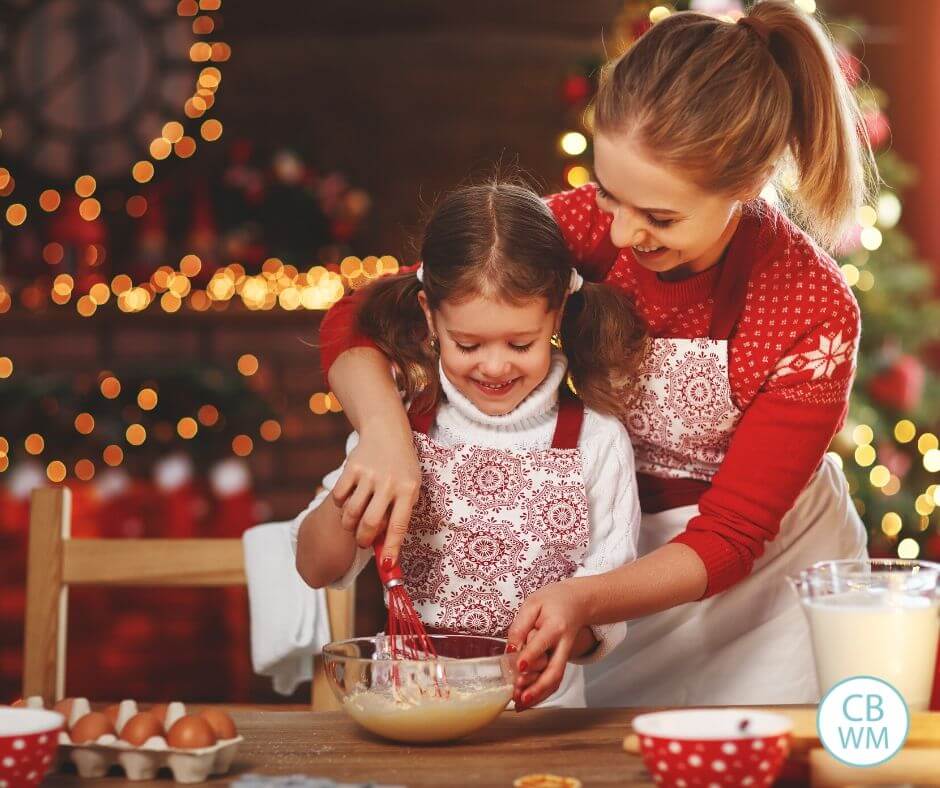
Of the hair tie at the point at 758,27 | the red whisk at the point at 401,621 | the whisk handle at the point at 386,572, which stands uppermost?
the hair tie at the point at 758,27

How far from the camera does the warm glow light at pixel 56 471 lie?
376 centimetres

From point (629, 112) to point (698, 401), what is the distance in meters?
0.38

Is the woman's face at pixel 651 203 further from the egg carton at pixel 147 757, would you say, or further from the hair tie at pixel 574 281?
the egg carton at pixel 147 757

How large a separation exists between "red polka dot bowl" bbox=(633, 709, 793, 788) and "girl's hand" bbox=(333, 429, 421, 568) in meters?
0.40

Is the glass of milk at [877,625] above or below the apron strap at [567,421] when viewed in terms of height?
below

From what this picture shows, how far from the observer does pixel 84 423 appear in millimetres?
3670

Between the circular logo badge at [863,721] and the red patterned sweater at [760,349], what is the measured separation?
35cm

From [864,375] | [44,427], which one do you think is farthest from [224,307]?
[864,375]

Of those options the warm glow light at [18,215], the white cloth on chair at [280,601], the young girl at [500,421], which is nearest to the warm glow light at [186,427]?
the warm glow light at [18,215]

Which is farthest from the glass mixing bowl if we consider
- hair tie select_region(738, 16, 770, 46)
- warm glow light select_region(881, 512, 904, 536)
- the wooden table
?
warm glow light select_region(881, 512, 904, 536)

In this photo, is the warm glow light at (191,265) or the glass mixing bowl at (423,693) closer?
the glass mixing bowl at (423,693)

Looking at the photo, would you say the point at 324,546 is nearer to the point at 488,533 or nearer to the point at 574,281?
the point at 488,533

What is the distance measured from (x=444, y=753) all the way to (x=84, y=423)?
2846 millimetres

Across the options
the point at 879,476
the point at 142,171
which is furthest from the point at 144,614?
the point at 879,476
